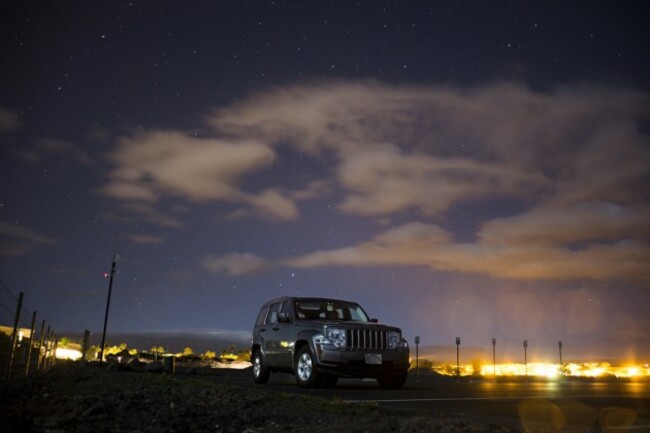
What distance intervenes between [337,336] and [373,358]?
3.31 feet

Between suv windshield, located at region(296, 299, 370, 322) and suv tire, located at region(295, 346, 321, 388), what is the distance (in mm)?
1028

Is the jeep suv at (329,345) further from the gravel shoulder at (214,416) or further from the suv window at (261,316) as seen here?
the gravel shoulder at (214,416)

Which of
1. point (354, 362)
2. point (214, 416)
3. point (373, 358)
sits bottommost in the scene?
point (214, 416)

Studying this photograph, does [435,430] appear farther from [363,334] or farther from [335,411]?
[363,334]

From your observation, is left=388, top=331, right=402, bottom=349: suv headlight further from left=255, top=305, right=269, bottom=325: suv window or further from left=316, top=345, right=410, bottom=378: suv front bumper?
left=255, top=305, right=269, bottom=325: suv window

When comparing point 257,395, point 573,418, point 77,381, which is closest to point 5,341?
point 77,381

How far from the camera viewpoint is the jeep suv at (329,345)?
45.0ft

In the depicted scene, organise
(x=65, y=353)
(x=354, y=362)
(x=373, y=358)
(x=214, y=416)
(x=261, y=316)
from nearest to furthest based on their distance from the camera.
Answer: (x=214, y=416) < (x=354, y=362) < (x=373, y=358) < (x=261, y=316) < (x=65, y=353)

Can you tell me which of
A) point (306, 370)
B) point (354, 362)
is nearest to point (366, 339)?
point (354, 362)

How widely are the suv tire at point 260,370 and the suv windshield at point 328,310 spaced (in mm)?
2078

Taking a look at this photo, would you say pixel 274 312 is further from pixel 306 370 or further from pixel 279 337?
pixel 306 370

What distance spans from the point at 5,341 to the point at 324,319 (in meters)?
54.6

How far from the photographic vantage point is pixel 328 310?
1568 cm

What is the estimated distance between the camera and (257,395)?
34.9ft
